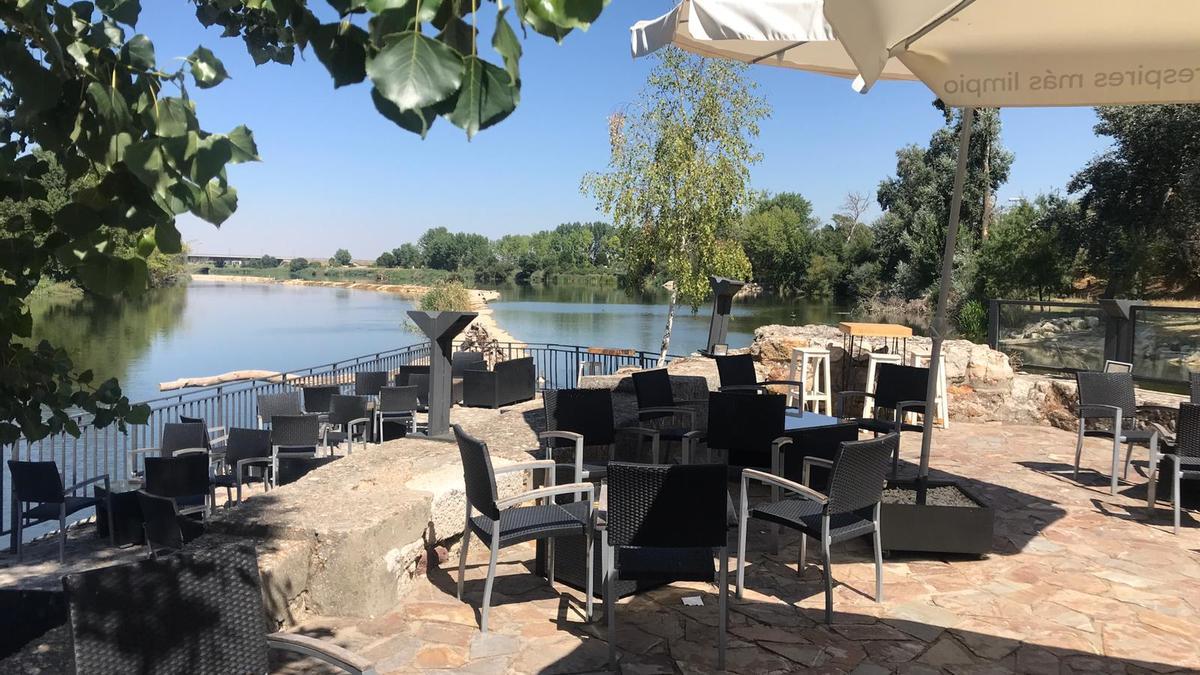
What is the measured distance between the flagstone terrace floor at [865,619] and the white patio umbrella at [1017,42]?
2.09 meters

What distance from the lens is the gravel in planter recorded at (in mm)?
3934

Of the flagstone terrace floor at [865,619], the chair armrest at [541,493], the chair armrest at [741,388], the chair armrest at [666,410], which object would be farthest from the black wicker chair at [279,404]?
the chair armrest at [541,493]

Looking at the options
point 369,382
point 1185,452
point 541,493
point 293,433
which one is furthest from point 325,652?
point 369,382

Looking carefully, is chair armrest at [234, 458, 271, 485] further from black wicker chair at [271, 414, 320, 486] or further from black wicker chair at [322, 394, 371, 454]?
black wicker chair at [322, 394, 371, 454]

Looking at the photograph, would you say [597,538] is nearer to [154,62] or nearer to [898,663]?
[898,663]

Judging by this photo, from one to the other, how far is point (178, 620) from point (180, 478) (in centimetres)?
353

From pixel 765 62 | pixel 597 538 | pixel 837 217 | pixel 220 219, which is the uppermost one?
pixel 837 217

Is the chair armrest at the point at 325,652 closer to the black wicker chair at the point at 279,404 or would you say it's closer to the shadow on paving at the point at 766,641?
the shadow on paving at the point at 766,641

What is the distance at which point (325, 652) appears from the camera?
6.26ft

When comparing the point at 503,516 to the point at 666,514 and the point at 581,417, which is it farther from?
the point at 581,417

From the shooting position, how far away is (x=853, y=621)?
3.15 m

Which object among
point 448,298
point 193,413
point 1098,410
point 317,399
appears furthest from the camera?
point 448,298

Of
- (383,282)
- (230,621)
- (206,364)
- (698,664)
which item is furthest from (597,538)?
(383,282)

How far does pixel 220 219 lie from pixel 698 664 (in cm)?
230
